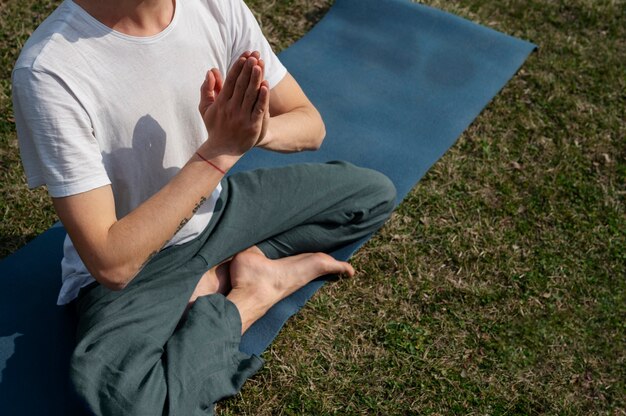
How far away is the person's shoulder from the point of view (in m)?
1.83

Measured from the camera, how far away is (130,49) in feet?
6.52

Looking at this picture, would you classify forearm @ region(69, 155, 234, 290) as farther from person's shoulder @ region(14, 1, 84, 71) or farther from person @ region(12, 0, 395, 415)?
person's shoulder @ region(14, 1, 84, 71)

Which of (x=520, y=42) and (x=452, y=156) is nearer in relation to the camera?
(x=452, y=156)

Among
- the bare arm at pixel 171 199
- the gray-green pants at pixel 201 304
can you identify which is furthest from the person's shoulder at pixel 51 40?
the gray-green pants at pixel 201 304

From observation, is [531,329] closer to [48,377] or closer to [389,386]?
[389,386]

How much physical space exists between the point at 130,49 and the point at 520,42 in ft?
8.94

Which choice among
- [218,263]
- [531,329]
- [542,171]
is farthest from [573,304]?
[218,263]

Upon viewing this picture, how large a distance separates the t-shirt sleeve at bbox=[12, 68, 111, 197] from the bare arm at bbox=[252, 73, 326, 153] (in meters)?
0.58

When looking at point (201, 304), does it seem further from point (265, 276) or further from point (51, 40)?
point (51, 40)

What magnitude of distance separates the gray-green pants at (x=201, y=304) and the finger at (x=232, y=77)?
0.64 m

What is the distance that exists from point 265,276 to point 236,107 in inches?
34.1

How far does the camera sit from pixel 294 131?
237 centimetres

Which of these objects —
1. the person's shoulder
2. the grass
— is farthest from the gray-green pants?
the person's shoulder

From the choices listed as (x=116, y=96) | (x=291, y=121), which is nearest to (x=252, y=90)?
(x=116, y=96)
